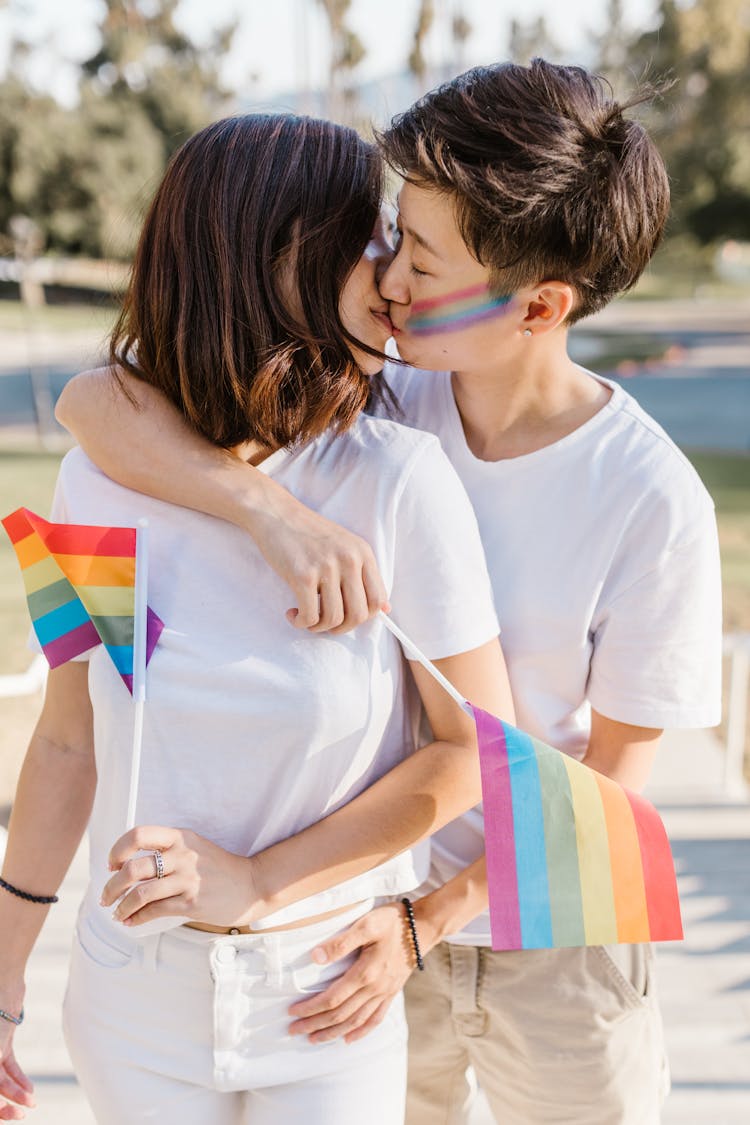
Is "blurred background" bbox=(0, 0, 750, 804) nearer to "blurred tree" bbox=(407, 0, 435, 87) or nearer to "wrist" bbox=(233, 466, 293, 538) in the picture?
"blurred tree" bbox=(407, 0, 435, 87)

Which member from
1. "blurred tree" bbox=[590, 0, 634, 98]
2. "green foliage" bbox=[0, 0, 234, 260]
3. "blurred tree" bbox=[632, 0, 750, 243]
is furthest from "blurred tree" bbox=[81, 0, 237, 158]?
"blurred tree" bbox=[590, 0, 634, 98]

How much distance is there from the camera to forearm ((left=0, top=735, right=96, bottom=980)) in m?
1.54

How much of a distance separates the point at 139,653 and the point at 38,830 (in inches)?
16.2

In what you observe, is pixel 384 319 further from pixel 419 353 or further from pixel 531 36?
pixel 531 36

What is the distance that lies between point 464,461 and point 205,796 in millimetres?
571

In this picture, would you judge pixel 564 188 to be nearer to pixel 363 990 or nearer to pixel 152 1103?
pixel 363 990

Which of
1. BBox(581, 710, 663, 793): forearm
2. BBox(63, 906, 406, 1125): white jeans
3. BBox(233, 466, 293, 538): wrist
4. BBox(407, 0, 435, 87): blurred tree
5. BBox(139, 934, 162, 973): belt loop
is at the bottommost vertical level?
BBox(407, 0, 435, 87): blurred tree

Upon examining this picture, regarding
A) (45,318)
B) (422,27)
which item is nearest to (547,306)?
(45,318)

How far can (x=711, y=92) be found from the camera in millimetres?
28000

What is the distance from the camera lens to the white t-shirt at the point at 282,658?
131cm

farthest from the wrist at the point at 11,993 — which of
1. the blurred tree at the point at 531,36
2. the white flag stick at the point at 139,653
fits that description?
the blurred tree at the point at 531,36

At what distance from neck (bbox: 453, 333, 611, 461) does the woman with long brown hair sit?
0.21 metres

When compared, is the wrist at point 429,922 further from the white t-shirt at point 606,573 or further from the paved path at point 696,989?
the paved path at point 696,989

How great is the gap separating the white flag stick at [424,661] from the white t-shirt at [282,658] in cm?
2
